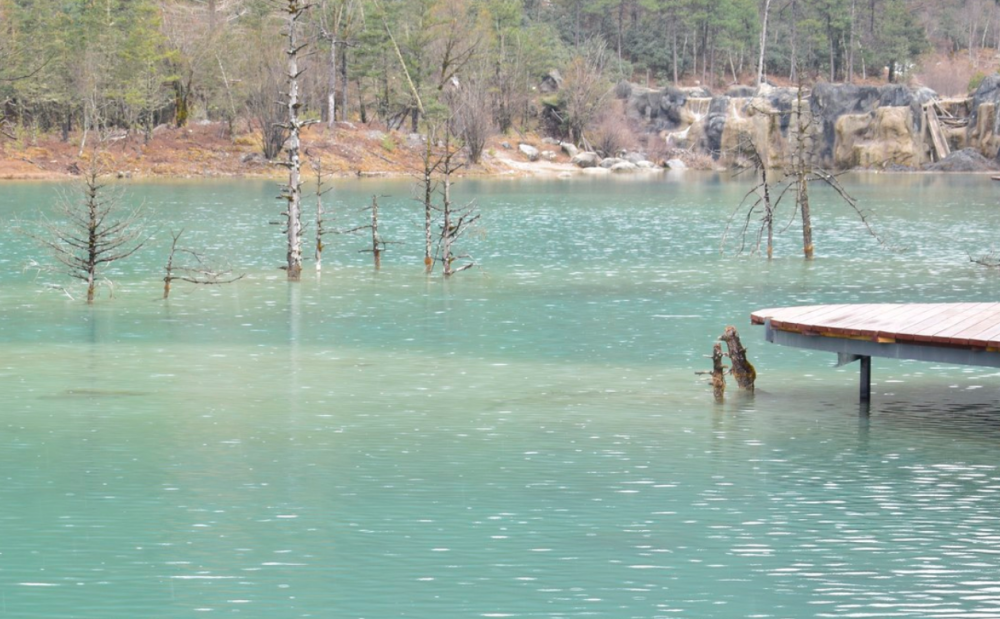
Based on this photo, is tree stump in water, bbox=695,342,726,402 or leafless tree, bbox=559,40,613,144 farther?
leafless tree, bbox=559,40,613,144

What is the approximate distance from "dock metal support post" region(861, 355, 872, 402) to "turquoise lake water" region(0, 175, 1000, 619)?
349 mm

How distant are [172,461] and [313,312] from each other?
48.6ft

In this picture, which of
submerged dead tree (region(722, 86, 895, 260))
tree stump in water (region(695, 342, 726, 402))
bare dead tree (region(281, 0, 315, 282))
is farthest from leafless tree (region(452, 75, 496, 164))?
tree stump in water (region(695, 342, 726, 402))

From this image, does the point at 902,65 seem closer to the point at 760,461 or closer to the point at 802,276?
the point at 802,276

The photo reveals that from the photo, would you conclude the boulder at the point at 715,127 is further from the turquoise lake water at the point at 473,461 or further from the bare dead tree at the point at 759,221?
the turquoise lake water at the point at 473,461

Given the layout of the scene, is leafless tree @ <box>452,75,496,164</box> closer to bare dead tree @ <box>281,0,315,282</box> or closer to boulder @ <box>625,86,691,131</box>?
boulder @ <box>625,86,691,131</box>

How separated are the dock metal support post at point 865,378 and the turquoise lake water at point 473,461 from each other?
13.7 inches

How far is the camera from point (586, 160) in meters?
119

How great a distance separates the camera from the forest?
310ft

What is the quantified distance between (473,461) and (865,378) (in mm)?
6354

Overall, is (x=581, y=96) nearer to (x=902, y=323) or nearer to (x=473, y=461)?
(x=902, y=323)

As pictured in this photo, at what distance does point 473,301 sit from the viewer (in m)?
33.7

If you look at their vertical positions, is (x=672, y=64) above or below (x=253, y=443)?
above

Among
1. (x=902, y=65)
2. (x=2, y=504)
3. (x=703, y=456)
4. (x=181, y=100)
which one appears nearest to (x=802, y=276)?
(x=703, y=456)
